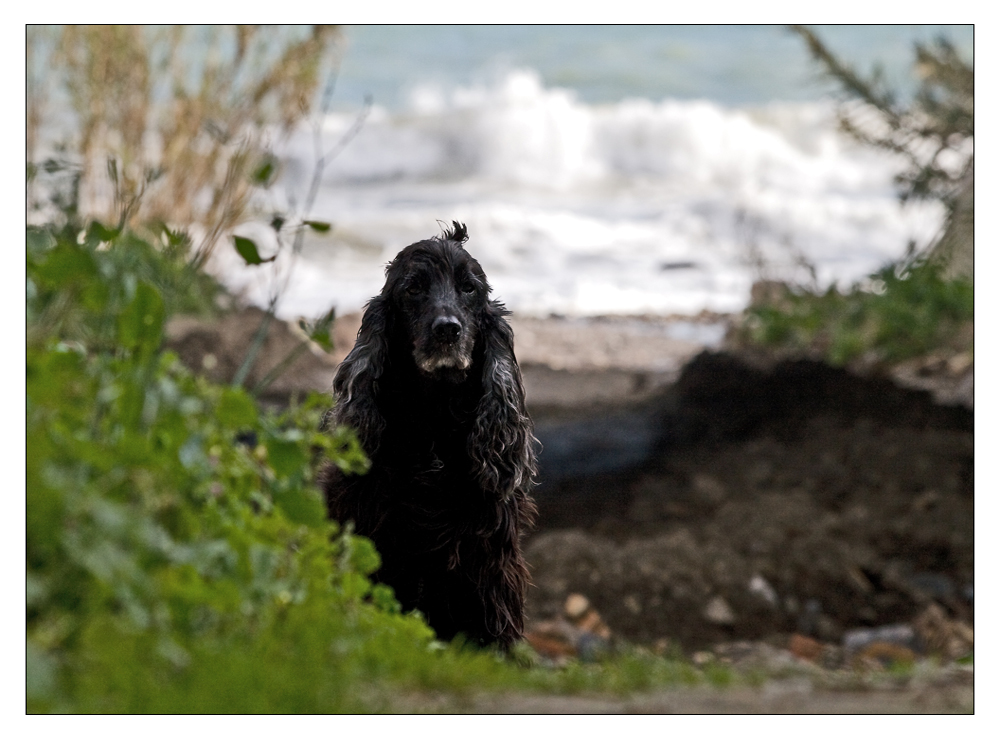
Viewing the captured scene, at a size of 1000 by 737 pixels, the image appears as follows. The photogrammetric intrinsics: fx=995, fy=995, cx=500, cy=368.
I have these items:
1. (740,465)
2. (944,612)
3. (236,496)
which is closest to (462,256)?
(236,496)

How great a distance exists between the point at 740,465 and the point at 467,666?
5538 mm

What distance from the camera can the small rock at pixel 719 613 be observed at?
213 inches

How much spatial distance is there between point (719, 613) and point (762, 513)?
130cm

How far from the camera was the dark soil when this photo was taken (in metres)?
5.59

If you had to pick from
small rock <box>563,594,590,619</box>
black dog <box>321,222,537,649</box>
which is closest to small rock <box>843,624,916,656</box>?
small rock <box>563,594,590,619</box>

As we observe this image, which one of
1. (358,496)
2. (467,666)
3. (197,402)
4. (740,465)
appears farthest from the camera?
(740,465)

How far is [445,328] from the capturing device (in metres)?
3.14

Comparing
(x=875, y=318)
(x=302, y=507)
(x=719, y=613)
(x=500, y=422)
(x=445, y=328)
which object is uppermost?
(x=875, y=318)

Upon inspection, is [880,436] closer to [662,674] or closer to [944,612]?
[944,612]

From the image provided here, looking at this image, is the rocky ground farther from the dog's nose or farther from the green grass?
the dog's nose

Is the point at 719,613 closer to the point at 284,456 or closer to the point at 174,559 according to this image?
the point at 284,456

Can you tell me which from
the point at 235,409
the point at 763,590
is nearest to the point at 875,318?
the point at 763,590

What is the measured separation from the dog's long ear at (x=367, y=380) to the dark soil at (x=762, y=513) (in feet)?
8.41
